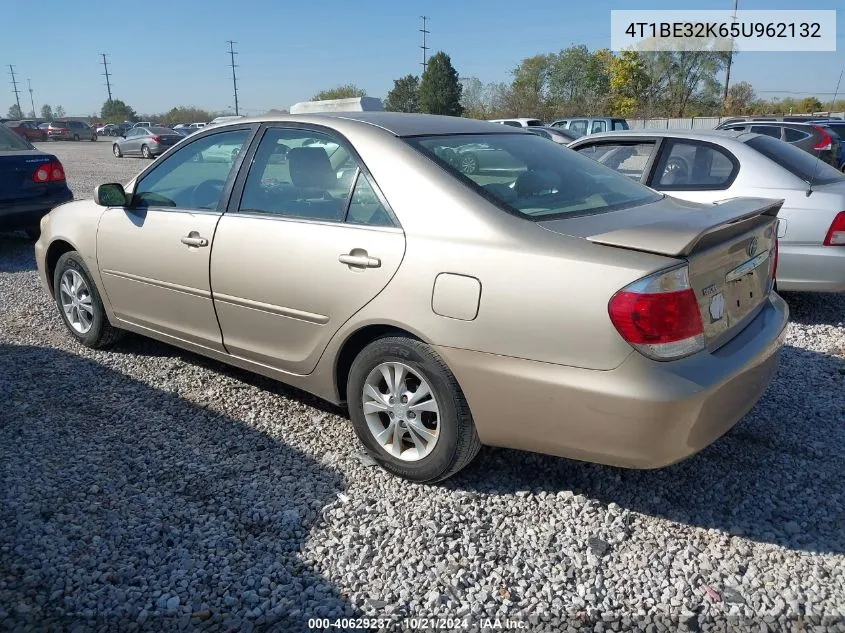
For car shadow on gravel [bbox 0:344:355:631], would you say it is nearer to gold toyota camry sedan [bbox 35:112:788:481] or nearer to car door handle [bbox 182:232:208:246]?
gold toyota camry sedan [bbox 35:112:788:481]

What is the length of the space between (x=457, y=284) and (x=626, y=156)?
4.09m

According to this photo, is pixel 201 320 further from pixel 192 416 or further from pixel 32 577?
pixel 32 577

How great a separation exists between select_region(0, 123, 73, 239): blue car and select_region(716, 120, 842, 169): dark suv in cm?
1165

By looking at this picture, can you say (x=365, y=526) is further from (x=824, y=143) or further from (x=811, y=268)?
(x=824, y=143)

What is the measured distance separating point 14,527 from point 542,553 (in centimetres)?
216

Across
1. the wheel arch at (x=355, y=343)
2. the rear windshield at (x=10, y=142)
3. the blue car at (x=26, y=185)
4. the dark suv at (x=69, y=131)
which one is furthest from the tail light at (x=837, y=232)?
the dark suv at (x=69, y=131)

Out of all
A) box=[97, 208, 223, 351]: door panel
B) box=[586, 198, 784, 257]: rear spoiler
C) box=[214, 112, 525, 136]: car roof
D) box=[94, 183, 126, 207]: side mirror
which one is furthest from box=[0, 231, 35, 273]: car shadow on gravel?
box=[586, 198, 784, 257]: rear spoiler

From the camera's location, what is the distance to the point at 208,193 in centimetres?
393

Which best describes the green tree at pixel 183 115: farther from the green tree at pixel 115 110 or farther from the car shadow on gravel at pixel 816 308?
the car shadow on gravel at pixel 816 308

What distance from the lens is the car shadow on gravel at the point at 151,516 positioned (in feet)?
7.87

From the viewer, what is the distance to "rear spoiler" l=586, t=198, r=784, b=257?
2461mm

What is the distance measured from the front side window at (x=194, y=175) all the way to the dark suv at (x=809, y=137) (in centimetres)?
A: 1197

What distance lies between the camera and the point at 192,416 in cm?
386

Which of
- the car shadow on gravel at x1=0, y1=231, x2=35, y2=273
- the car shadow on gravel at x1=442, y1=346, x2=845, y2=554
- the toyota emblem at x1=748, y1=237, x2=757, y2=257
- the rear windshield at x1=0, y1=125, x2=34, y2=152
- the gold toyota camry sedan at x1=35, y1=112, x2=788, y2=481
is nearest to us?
the gold toyota camry sedan at x1=35, y1=112, x2=788, y2=481
